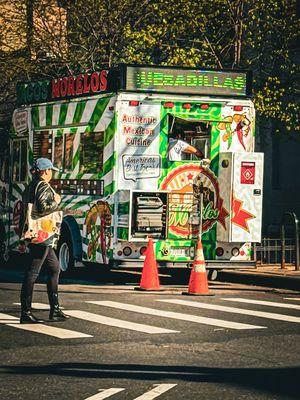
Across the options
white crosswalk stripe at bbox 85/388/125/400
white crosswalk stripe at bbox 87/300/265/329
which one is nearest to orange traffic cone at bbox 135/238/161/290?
white crosswalk stripe at bbox 87/300/265/329

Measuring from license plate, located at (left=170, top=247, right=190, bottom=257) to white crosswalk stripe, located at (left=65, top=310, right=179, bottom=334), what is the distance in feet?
14.3

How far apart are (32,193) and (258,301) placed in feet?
14.6

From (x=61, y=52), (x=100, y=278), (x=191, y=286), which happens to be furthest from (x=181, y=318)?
(x=61, y=52)

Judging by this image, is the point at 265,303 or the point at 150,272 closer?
the point at 265,303

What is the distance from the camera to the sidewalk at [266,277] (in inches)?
724

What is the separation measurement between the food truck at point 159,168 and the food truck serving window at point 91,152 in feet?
0.06

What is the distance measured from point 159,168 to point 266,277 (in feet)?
8.80

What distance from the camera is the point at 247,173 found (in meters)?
18.5

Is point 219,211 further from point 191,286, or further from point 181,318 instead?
point 181,318

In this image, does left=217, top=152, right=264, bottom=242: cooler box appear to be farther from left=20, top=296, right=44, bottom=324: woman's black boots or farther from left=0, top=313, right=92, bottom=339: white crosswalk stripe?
left=20, top=296, right=44, bottom=324: woman's black boots

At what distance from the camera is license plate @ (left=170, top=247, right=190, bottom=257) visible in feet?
60.2

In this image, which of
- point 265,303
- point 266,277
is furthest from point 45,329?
point 266,277

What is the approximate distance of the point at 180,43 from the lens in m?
30.3

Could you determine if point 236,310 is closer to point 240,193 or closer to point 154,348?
point 154,348
